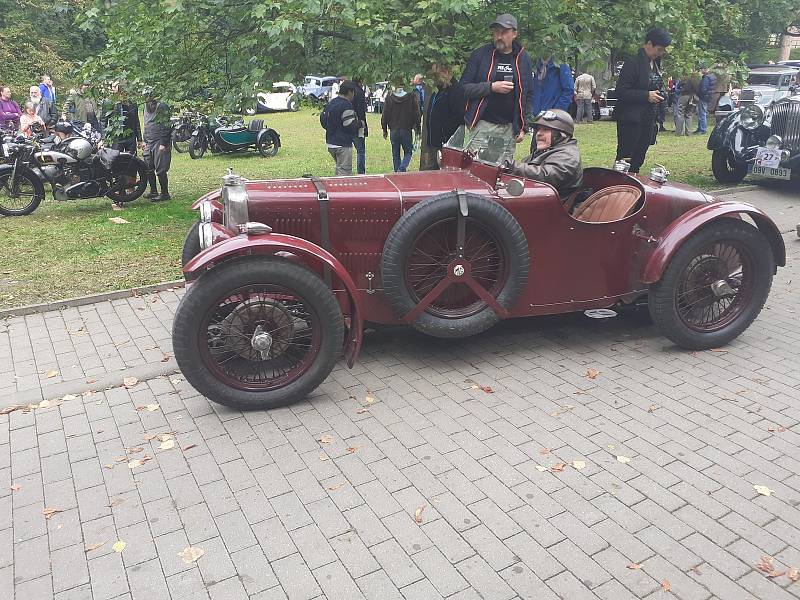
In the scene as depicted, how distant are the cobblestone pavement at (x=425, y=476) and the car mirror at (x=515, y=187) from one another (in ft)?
4.06

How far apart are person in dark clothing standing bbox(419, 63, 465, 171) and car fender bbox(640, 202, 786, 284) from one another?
3.87 metres

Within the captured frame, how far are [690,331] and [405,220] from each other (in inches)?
91.7

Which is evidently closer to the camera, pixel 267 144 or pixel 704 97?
pixel 267 144

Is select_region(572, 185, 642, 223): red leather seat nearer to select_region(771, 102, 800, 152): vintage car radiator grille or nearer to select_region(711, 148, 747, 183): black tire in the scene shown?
select_region(771, 102, 800, 152): vintage car radiator grille

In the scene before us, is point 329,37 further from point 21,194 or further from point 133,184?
point 21,194

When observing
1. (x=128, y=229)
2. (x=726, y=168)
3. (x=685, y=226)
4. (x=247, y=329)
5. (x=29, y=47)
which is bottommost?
(x=128, y=229)

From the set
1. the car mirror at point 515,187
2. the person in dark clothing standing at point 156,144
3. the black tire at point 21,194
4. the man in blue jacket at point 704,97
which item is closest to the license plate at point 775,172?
the car mirror at point 515,187

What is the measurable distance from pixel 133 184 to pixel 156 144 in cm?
72

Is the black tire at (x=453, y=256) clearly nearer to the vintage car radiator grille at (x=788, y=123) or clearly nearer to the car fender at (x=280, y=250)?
the car fender at (x=280, y=250)

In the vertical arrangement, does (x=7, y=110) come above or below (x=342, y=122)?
above

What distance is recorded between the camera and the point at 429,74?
327 inches

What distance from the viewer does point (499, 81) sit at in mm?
6785

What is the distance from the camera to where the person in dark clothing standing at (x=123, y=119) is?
9.16m

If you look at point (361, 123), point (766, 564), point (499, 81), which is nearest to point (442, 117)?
point (499, 81)
